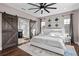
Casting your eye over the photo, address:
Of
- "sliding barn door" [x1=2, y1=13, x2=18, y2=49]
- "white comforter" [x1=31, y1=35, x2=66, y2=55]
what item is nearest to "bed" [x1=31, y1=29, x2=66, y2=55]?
"white comforter" [x1=31, y1=35, x2=66, y2=55]

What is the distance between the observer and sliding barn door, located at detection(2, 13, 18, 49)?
7.65 ft

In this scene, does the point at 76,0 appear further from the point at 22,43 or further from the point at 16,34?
the point at 16,34

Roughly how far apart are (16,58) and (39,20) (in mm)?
1451

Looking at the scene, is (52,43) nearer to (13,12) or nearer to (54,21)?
(54,21)

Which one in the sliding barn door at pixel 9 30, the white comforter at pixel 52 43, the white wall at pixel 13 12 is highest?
the white wall at pixel 13 12

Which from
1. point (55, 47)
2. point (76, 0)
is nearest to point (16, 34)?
point (55, 47)

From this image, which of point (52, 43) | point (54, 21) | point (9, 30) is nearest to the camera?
point (54, 21)

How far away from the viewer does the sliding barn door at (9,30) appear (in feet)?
7.65

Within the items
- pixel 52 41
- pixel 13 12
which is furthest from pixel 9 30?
pixel 52 41

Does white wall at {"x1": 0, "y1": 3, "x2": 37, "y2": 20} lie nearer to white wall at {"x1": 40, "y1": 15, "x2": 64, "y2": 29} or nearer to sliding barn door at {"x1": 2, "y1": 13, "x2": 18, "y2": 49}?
sliding barn door at {"x1": 2, "y1": 13, "x2": 18, "y2": 49}

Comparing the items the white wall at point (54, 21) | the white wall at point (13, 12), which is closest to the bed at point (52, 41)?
the white wall at point (54, 21)

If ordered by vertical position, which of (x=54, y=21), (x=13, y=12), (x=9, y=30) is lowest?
(x=9, y=30)

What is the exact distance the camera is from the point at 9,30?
8.77 ft

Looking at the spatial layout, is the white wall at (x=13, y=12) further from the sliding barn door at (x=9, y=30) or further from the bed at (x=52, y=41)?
the bed at (x=52, y=41)
